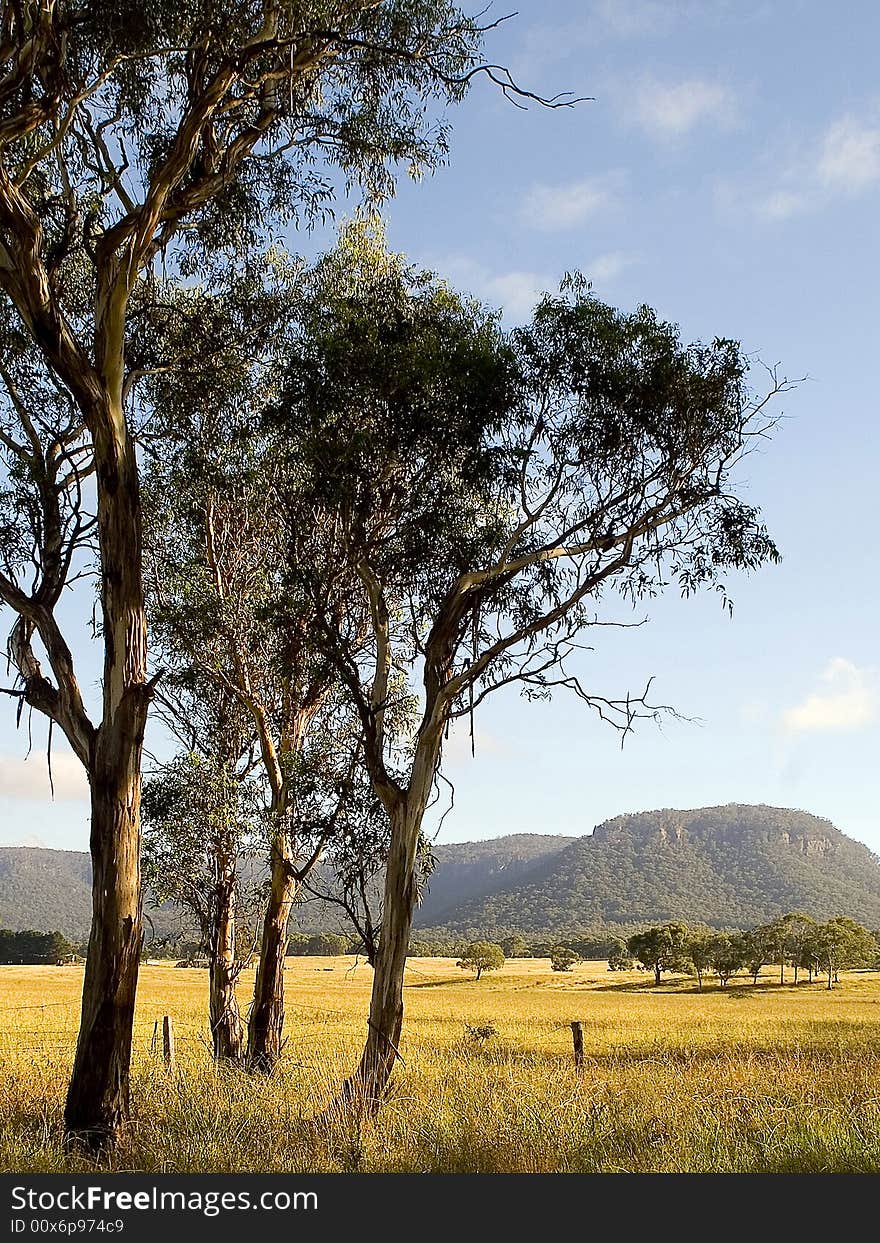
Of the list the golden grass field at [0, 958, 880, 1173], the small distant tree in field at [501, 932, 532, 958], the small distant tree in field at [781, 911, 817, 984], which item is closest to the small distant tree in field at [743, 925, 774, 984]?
the small distant tree in field at [781, 911, 817, 984]

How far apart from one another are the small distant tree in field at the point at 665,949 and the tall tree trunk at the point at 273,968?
6338 cm

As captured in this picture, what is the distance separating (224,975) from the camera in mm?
15492

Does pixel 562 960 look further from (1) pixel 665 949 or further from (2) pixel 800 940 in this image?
(2) pixel 800 940

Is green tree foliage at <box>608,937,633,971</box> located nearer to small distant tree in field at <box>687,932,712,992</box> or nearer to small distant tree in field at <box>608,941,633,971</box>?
small distant tree in field at <box>608,941,633,971</box>

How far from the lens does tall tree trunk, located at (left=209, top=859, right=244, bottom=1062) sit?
1512cm

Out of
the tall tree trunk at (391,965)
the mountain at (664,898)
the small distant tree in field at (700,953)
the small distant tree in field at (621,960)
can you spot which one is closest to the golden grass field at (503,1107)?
the tall tree trunk at (391,965)

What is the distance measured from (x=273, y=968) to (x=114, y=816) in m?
6.03

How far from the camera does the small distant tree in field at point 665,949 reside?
241 ft

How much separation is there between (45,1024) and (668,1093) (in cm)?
2371

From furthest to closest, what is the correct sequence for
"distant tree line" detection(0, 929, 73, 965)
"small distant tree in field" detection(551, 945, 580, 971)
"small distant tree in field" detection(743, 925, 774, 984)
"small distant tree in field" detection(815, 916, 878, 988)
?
1. "small distant tree in field" detection(551, 945, 580, 971)
2. "distant tree line" detection(0, 929, 73, 965)
3. "small distant tree in field" detection(743, 925, 774, 984)
4. "small distant tree in field" detection(815, 916, 878, 988)

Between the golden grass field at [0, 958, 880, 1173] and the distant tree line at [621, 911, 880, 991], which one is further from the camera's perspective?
the distant tree line at [621, 911, 880, 991]

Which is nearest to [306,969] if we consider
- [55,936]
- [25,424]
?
[55,936]

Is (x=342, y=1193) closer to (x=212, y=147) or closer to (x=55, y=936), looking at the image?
(x=212, y=147)

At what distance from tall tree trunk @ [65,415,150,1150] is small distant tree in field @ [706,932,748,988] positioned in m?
66.8
